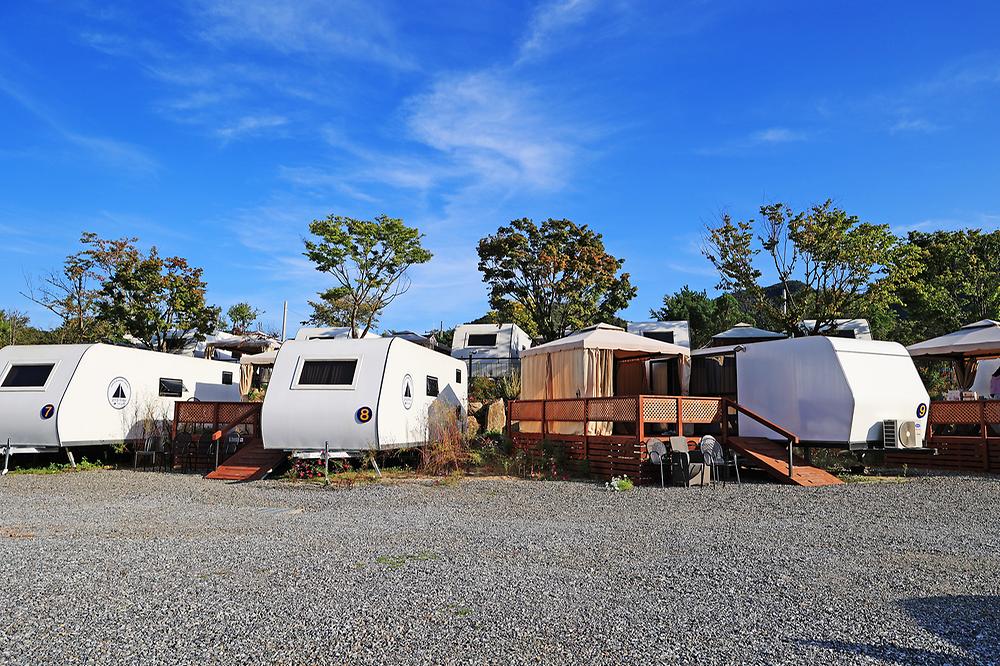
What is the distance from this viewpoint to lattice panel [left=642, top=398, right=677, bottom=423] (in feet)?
39.4

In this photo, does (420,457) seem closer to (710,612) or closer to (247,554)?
(247,554)

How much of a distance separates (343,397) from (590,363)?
576 centimetres

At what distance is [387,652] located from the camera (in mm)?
3979

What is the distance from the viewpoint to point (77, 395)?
13.6 m

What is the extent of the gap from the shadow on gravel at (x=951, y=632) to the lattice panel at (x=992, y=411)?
10159 mm

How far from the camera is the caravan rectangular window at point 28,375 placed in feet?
45.0

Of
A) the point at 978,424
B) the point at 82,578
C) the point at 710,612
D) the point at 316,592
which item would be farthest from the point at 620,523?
the point at 978,424

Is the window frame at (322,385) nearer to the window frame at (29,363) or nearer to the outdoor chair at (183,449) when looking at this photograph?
the outdoor chair at (183,449)

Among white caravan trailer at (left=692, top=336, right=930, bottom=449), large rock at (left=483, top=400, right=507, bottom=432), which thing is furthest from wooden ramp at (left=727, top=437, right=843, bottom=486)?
large rock at (left=483, top=400, right=507, bottom=432)

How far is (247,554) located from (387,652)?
9.68ft

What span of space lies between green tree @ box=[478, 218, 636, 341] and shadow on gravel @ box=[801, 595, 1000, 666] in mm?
23670

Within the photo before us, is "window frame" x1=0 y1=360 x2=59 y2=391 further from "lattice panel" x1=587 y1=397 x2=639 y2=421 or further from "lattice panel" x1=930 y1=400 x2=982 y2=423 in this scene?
"lattice panel" x1=930 y1=400 x2=982 y2=423

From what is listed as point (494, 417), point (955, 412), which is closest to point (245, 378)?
point (494, 417)

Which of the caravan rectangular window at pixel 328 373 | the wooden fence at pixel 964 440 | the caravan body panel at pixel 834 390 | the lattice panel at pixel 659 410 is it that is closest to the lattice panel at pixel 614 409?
the lattice panel at pixel 659 410
